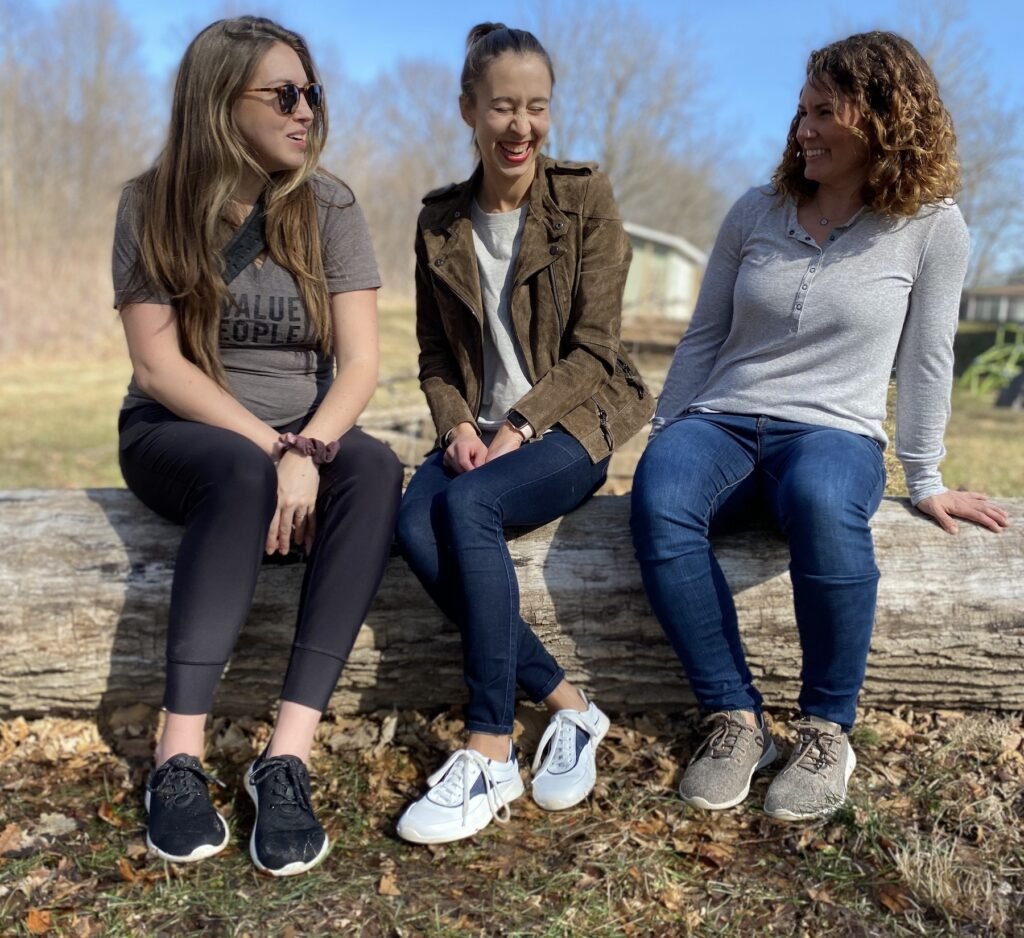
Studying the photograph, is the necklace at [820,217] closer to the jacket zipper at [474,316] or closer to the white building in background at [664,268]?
the jacket zipper at [474,316]

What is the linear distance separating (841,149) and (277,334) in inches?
65.6

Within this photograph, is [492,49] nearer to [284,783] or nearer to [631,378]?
[631,378]

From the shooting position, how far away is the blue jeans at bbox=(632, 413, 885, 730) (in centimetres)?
251

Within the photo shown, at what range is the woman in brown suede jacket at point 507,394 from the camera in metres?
2.59

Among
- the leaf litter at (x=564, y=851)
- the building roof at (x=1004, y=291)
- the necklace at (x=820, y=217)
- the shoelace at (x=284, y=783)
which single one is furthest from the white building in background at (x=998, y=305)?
the shoelace at (x=284, y=783)

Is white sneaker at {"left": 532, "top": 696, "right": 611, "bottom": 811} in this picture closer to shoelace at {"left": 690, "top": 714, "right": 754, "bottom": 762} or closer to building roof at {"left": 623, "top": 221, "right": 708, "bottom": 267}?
shoelace at {"left": 690, "top": 714, "right": 754, "bottom": 762}

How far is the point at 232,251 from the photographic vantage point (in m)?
2.90

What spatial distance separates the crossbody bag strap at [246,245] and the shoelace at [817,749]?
2004mm

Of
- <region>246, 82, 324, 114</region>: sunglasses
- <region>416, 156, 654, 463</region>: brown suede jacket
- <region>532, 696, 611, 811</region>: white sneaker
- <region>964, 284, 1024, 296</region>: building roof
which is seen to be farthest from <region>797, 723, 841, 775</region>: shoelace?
<region>964, 284, 1024, 296</region>: building roof

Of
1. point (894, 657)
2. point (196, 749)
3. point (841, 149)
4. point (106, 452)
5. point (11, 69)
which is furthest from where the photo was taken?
point (11, 69)

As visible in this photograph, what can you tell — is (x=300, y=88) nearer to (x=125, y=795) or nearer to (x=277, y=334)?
(x=277, y=334)

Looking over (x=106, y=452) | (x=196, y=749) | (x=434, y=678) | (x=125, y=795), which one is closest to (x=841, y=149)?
(x=434, y=678)

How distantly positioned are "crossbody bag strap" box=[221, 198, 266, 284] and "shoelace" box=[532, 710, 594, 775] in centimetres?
155

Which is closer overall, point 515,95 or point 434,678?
point 515,95
